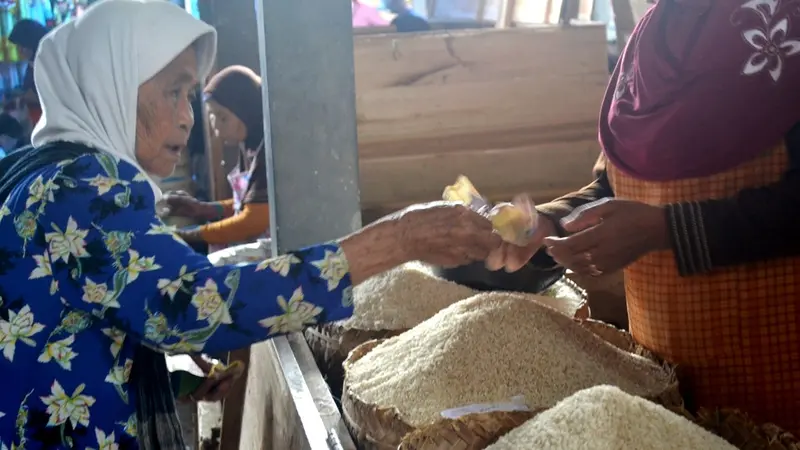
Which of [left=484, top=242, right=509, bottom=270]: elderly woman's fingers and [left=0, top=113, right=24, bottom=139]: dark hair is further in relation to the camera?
[left=0, top=113, right=24, bottom=139]: dark hair

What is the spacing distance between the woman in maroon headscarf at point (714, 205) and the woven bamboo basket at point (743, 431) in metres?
0.14

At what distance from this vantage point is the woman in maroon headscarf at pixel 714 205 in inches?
49.3

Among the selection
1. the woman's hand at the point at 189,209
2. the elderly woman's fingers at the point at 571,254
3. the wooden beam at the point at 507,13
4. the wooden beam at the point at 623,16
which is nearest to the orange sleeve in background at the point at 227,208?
the woman's hand at the point at 189,209

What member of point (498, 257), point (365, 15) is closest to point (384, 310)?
point (498, 257)

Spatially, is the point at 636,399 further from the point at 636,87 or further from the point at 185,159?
the point at 185,159

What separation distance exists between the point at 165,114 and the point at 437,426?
723 mm

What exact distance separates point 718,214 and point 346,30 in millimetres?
1170

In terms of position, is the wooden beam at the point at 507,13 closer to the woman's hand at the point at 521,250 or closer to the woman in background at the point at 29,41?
the woman's hand at the point at 521,250

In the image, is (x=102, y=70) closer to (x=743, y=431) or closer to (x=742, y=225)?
(x=742, y=225)

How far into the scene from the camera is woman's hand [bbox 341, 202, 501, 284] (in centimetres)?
132

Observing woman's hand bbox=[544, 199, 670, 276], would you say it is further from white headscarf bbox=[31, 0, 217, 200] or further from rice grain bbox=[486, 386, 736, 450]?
white headscarf bbox=[31, 0, 217, 200]

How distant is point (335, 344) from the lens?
1829 mm

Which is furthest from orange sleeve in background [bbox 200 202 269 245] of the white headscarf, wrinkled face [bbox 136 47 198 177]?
the white headscarf

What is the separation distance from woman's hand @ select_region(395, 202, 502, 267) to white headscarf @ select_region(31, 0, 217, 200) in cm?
42
